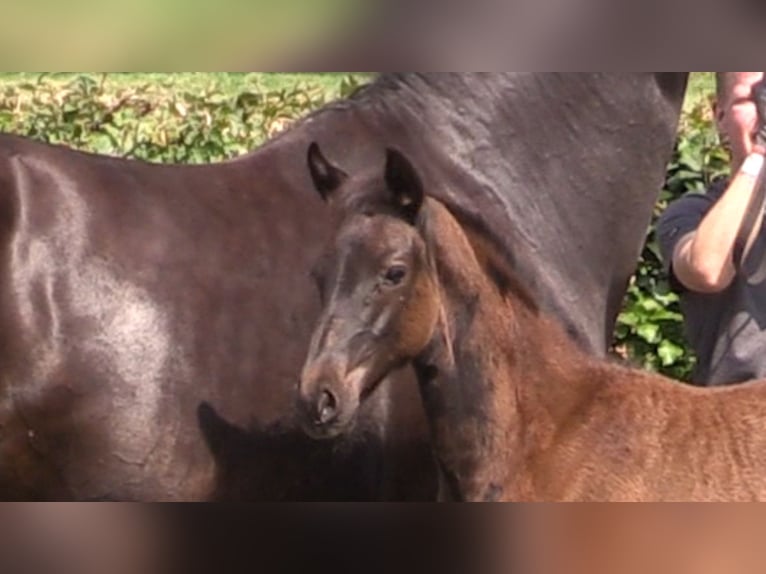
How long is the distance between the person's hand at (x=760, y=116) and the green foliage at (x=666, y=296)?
5.68ft

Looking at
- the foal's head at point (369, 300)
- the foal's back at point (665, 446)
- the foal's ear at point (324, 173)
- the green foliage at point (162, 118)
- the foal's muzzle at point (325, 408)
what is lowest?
the green foliage at point (162, 118)

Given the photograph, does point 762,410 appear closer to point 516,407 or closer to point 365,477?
point 516,407

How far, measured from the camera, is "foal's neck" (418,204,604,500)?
2.51 m

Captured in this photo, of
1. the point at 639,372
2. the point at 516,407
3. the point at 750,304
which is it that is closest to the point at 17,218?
the point at 516,407

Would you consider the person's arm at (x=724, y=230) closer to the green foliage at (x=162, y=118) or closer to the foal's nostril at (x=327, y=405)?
the foal's nostril at (x=327, y=405)

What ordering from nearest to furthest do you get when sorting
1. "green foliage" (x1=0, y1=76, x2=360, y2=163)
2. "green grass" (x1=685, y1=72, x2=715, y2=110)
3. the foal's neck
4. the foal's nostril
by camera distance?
1. the foal's nostril
2. the foal's neck
3. "green grass" (x1=685, y1=72, x2=715, y2=110)
4. "green foliage" (x1=0, y1=76, x2=360, y2=163)

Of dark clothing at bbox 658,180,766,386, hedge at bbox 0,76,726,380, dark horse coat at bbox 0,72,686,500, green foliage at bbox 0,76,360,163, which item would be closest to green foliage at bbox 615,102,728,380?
hedge at bbox 0,76,726,380

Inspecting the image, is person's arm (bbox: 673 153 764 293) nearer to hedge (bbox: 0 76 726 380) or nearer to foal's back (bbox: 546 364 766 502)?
foal's back (bbox: 546 364 766 502)

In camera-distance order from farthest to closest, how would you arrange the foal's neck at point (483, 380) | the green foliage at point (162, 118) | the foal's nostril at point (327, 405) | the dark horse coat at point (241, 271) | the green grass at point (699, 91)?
the green foliage at point (162, 118) → the green grass at point (699, 91) → the dark horse coat at point (241, 271) → the foal's neck at point (483, 380) → the foal's nostril at point (327, 405)

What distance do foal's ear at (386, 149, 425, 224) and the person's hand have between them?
52 cm

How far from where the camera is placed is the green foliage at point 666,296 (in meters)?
4.27

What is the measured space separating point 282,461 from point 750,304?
82 centimetres

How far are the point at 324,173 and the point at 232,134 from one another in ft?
6.26

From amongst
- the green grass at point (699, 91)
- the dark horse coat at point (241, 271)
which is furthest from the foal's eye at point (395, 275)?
the green grass at point (699, 91)
